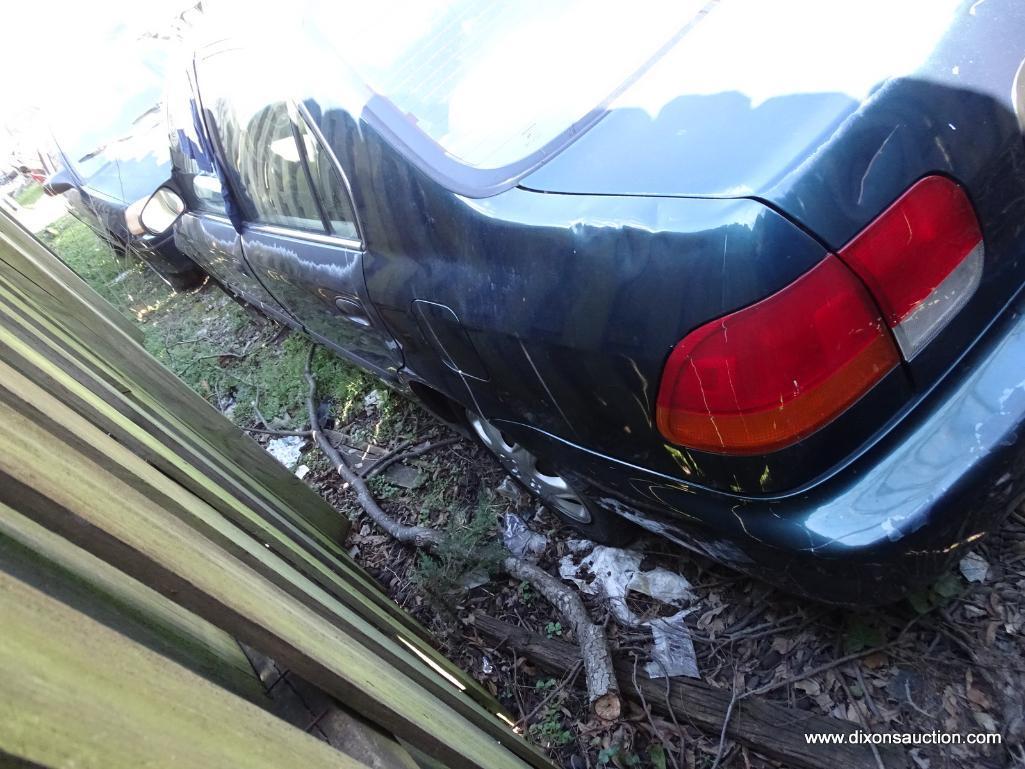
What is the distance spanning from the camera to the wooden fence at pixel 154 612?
73 centimetres

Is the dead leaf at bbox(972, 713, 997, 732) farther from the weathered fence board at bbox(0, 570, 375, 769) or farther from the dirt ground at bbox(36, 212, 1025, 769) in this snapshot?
the weathered fence board at bbox(0, 570, 375, 769)

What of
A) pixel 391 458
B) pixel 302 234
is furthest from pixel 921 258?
pixel 391 458

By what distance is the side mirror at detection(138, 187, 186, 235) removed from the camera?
18.1ft

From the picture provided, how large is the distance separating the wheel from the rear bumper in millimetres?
902

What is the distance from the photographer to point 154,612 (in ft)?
3.75

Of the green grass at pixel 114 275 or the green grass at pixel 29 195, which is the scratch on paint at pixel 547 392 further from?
the green grass at pixel 29 195

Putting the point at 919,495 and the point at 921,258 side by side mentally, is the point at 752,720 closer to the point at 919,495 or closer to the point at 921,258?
the point at 919,495

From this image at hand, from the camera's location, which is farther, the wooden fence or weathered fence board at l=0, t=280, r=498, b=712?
weathered fence board at l=0, t=280, r=498, b=712

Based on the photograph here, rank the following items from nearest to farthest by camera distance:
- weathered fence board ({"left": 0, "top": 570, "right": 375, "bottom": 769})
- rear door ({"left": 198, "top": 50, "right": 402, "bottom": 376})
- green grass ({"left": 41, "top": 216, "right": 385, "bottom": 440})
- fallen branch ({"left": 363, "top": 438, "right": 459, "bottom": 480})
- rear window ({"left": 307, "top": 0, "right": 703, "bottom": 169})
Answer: weathered fence board ({"left": 0, "top": 570, "right": 375, "bottom": 769}) < rear window ({"left": 307, "top": 0, "right": 703, "bottom": 169}) < rear door ({"left": 198, "top": 50, "right": 402, "bottom": 376}) < fallen branch ({"left": 363, "top": 438, "right": 459, "bottom": 480}) < green grass ({"left": 41, "top": 216, "right": 385, "bottom": 440})

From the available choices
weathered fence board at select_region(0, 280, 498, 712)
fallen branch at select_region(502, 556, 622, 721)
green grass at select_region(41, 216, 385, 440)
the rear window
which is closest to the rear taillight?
the rear window

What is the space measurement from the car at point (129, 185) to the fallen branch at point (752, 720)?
485 centimetres

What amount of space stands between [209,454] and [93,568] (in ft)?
4.68

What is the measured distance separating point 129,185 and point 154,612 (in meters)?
5.80

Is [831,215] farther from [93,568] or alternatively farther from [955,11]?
[93,568]
